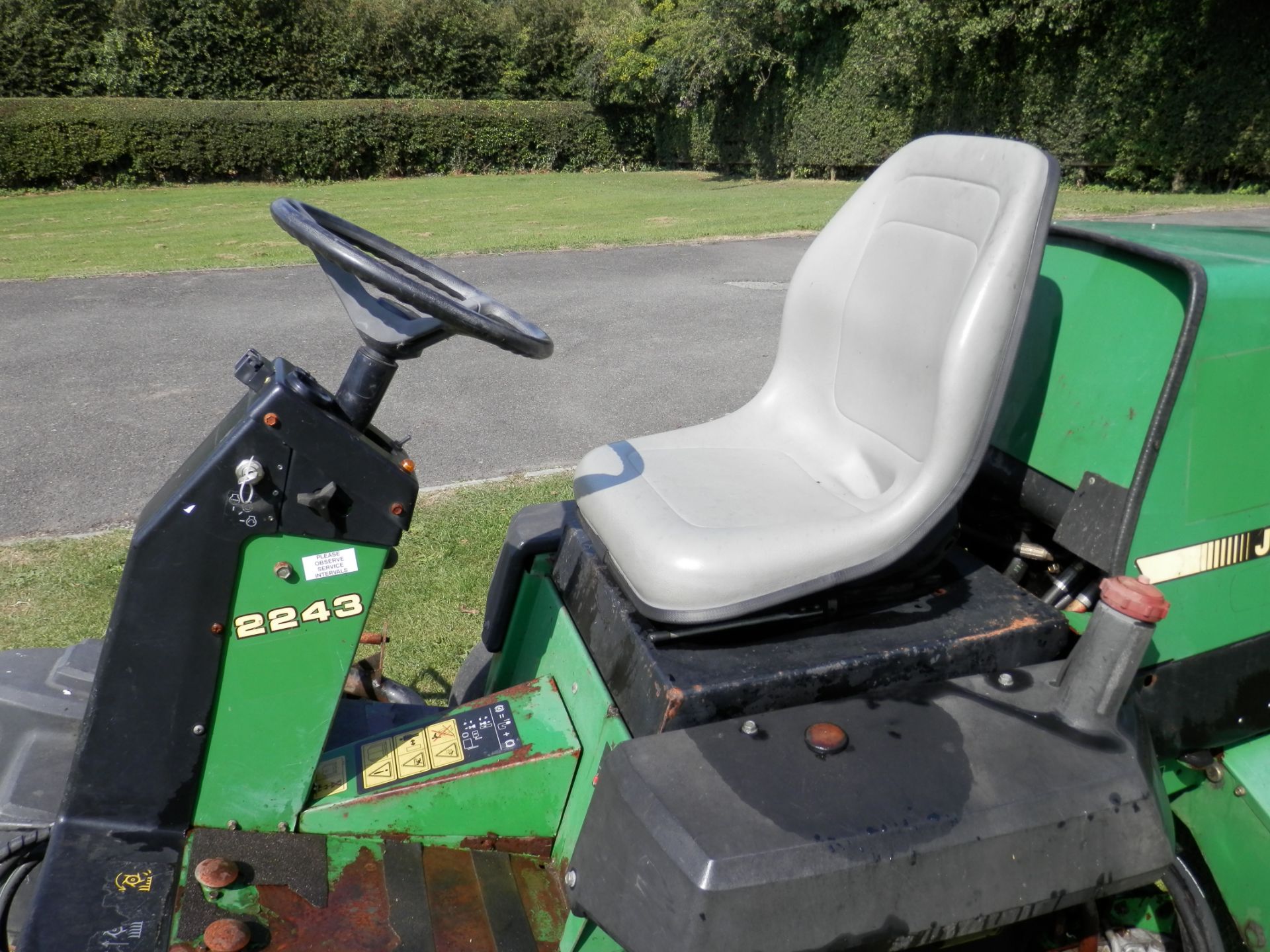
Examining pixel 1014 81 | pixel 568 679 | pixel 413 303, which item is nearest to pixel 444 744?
pixel 568 679

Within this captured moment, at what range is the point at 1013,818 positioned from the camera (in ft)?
4.28

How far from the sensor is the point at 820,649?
5.17 feet

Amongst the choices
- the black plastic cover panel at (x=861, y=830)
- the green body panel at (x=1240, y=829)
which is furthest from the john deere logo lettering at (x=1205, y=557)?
the green body panel at (x=1240, y=829)

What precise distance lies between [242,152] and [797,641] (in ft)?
73.0

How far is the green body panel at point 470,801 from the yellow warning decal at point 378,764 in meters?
0.02

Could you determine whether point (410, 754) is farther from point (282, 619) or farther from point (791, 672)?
point (791, 672)

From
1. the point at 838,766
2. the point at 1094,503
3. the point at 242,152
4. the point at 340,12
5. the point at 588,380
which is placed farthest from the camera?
the point at 340,12

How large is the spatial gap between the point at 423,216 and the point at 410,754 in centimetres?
1309

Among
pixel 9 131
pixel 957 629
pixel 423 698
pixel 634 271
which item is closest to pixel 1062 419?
pixel 957 629

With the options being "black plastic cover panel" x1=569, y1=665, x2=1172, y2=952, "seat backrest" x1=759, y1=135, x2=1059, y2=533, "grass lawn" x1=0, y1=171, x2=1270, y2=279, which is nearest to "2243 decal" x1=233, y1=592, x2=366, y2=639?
"black plastic cover panel" x1=569, y1=665, x2=1172, y2=952

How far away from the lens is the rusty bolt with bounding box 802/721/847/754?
136 cm

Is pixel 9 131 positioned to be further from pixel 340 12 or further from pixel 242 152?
pixel 340 12

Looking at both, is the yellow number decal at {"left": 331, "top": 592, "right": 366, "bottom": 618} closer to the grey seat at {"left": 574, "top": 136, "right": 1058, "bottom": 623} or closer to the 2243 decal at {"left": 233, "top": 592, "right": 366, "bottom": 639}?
the 2243 decal at {"left": 233, "top": 592, "right": 366, "bottom": 639}

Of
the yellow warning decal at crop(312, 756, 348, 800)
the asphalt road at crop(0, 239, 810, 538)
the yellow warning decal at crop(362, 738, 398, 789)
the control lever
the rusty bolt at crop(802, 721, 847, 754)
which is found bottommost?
the asphalt road at crop(0, 239, 810, 538)
